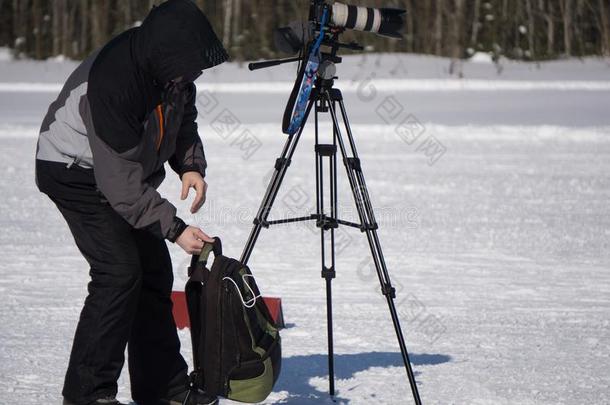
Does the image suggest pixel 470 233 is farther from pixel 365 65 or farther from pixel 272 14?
pixel 272 14

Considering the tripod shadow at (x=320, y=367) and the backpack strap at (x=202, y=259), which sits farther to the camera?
the tripod shadow at (x=320, y=367)

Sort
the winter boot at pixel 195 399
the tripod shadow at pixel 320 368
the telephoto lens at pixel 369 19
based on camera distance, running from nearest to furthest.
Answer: the winter boot at pixel 195 399, the telephoto lens at pixel 369 19, the tripod shadow at pixel 320 368

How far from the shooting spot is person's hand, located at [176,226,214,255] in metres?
3.06

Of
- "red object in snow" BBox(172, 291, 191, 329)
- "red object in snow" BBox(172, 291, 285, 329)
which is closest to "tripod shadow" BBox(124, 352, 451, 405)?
"red object in snow" BBox(172, 291, 285, 329)

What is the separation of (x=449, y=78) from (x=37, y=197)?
14.1 meters

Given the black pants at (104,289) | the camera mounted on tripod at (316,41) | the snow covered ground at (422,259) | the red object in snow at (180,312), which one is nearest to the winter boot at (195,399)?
the black pants at (104,289)

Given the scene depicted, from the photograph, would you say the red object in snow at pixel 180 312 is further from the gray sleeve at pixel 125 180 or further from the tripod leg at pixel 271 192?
the gray sleeve at pixel 125 180

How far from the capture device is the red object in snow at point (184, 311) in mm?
4908

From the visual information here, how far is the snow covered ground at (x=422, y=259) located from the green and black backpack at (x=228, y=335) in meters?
0.64

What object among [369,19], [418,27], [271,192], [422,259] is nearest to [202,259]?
[271,192]

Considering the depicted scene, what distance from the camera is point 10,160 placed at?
1118cm

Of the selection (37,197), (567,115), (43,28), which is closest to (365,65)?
(567,115)

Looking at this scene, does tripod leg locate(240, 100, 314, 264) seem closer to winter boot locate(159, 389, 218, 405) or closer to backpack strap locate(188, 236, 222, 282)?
backpack strap locate(188, 236, 222, 282)

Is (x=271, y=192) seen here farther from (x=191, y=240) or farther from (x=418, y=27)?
(x=418, y=27)
